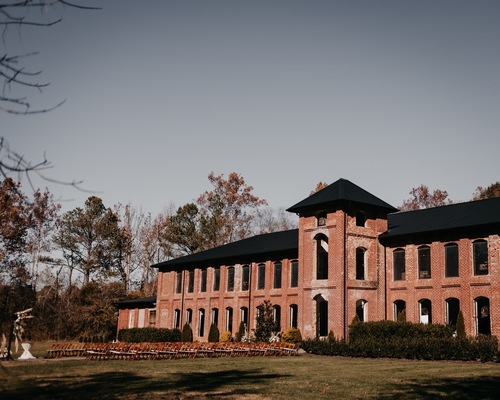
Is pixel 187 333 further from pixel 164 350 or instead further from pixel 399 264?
pixel 399 264

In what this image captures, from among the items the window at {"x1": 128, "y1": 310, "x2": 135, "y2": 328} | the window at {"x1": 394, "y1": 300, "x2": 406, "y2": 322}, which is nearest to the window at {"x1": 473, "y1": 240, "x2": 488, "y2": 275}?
the window at {"x1": 394, "y1": 300, "x2": 406, "y2": 322}

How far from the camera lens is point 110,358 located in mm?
24188

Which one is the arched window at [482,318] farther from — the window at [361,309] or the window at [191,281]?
the window at [191,281]

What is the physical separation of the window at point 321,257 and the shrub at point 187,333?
12.1 meters

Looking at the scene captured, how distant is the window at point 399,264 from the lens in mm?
32688

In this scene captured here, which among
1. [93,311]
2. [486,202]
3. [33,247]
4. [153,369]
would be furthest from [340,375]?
[33,247]

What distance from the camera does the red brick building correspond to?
29.1 metres

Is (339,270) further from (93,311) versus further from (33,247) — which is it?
(33,247)

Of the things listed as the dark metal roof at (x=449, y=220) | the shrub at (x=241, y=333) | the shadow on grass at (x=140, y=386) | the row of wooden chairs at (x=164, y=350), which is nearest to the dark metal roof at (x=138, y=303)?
the shrub at (x=241, y=333)

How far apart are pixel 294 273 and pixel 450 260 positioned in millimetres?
10435

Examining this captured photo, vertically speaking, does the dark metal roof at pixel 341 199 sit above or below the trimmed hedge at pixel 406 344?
above

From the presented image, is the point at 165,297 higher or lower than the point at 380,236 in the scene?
lower

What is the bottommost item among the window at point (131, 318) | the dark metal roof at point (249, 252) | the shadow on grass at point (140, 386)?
the shadow on grass at point (140, 386)

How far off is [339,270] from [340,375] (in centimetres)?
1426
